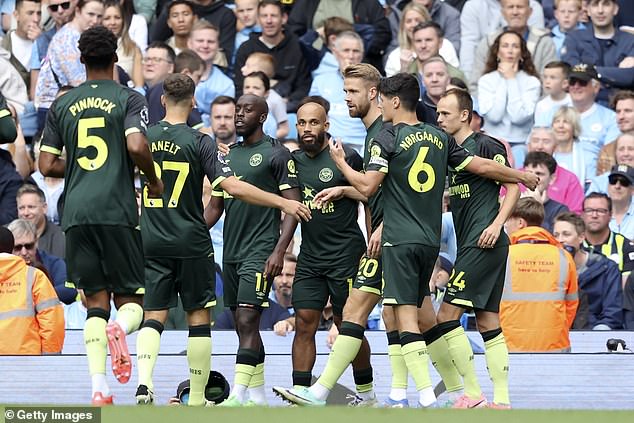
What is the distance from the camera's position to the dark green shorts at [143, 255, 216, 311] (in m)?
11.0

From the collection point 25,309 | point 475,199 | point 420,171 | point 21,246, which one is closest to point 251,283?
point 420,171

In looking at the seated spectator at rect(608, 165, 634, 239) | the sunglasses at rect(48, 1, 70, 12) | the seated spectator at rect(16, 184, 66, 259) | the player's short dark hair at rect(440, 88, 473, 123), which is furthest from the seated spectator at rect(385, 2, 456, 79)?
the player's short dark hair at rect(440, 88, 473, 123)

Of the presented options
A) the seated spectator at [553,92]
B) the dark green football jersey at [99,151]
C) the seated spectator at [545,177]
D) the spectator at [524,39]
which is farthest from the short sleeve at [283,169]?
the spectator at [524,39]

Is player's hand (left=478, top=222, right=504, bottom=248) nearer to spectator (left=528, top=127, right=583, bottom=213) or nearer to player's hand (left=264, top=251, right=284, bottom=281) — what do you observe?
player's hand (left=264, top=251, right=284, bottom=281)

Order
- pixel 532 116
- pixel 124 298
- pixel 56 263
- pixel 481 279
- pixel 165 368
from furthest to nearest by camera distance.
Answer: pixel 532 116 → pixel 56 263 → pixel 165 368 → pixel 481 279 → pixel 124 298

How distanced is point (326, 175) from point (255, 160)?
54cm

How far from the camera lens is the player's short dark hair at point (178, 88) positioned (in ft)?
36.0

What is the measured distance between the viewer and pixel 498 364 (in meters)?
10.8

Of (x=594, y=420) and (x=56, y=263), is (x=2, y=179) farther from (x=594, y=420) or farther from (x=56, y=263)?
(x=594, y=420)

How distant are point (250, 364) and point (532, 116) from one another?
7209 millimetres

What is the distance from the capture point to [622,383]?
11.5 m

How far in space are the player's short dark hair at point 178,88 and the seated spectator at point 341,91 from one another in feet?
19.0

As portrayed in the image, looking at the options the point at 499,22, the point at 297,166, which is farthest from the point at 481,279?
the point at 499,22

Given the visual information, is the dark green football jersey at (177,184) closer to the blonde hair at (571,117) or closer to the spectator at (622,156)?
the spectator at (622,156)
